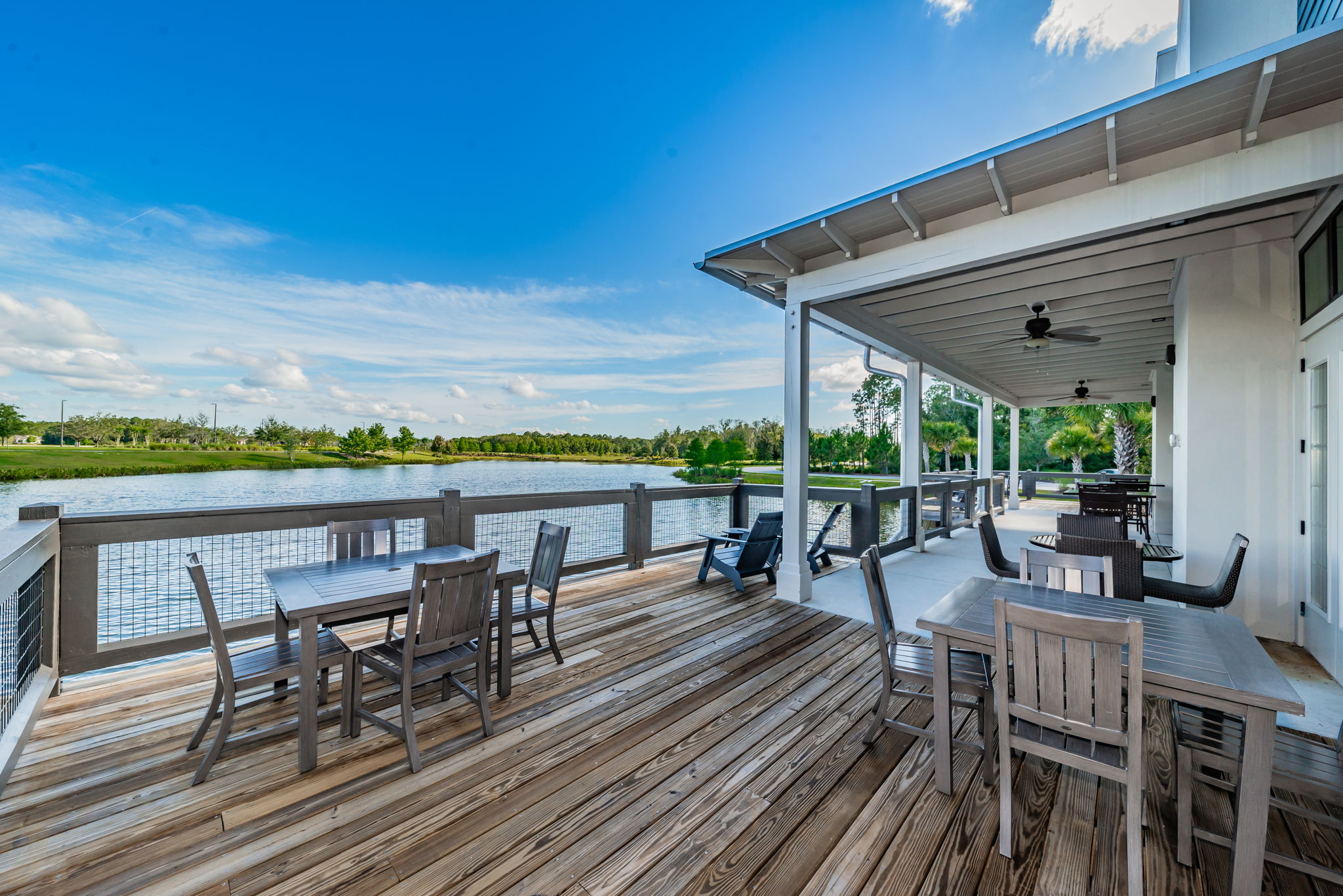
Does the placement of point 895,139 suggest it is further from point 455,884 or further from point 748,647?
point 455,884

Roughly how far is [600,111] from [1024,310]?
1044cm

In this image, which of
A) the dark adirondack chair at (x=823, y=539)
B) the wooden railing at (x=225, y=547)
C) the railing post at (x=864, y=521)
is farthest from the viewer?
the railing post at (x=864, y=521)

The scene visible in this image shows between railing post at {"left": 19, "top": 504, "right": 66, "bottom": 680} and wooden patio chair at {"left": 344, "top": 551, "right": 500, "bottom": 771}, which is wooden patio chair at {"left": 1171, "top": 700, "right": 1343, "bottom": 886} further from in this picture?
railing post at {"left": 19, "top": 504, "right": 66, "bottom": 680}

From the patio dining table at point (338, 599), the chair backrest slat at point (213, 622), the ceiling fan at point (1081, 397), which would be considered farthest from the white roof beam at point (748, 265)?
the ceiling fan at point (1081, 397)

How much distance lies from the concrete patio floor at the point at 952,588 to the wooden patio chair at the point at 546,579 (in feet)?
7.31

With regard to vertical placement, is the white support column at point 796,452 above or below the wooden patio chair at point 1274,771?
above

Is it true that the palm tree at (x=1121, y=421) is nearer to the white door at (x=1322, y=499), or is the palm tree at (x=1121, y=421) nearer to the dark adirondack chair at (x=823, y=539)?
the white door at (x=1322, y=499)

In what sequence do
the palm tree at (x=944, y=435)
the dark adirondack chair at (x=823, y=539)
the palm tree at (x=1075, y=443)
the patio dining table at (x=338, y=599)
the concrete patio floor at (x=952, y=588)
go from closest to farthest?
the patio dining table at (x=338, y=599) → the concrete patio floor at (x=952, y=588) → the dark adirondack chair at (x=823, y=539) → the palm tree at (x=1075, y=443) → the palm tree at (x=944, y=435)

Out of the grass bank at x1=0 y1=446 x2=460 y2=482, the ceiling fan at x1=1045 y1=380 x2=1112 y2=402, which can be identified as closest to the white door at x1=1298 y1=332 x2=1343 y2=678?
the ceiling fan at x1=1045 y1=380 x2=1112 y2=402

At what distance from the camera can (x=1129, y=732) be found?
4.91 ft

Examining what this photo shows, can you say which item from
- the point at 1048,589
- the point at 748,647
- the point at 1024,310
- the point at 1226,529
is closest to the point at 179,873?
the point at 748,647

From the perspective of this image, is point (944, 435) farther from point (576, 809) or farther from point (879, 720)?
point (576, 809)

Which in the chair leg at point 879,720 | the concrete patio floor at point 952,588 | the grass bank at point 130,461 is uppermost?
the grass bank at point 130,461

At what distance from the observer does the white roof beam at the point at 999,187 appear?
3.04 meters
